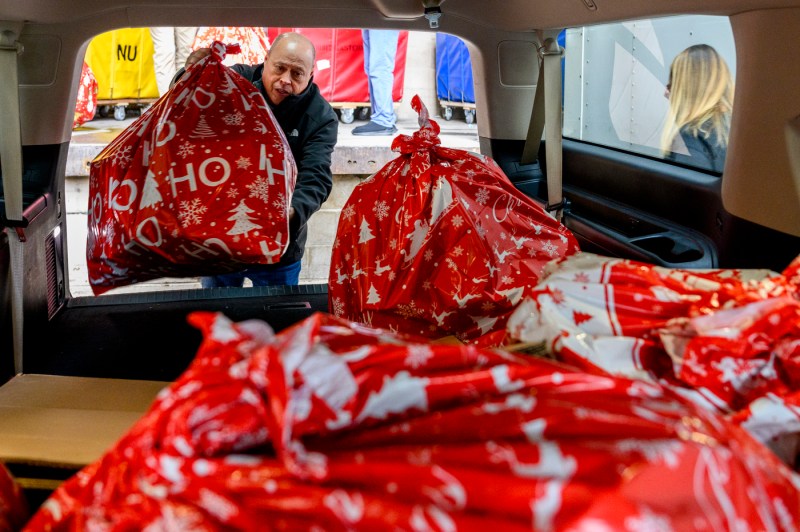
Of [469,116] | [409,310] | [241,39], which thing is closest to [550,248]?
[409,310]

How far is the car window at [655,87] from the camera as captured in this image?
171 centimetres

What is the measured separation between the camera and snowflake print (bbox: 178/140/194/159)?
1271 mm

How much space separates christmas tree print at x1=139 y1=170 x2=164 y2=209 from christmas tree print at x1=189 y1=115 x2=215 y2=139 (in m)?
0.10

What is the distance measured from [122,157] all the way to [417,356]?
3.08ft

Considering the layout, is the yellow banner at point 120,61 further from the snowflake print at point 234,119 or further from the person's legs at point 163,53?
the snowflake print at point 234,119

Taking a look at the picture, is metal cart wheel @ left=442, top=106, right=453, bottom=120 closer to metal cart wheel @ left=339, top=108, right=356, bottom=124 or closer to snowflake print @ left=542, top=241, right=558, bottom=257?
metal cart wheel @ left=339, top=108, right=356, bottom=124

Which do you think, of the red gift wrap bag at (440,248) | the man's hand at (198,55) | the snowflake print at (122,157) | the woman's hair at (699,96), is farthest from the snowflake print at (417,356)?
the woman's hair at (699,96)

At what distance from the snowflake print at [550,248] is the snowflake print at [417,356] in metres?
0.77

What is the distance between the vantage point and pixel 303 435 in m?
0.53

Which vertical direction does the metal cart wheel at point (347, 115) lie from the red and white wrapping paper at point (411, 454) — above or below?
above

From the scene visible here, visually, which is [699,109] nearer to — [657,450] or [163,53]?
[657,450]

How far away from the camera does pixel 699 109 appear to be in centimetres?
180

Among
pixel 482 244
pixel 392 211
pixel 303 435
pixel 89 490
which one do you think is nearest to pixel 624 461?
pixel 303 435

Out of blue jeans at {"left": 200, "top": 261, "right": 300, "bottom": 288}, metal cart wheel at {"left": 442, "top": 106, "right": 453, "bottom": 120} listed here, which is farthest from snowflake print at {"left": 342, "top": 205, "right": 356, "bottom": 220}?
metal cart wheel at {"left": 442, "top": 106, "right": 453, "bottom": 120}
